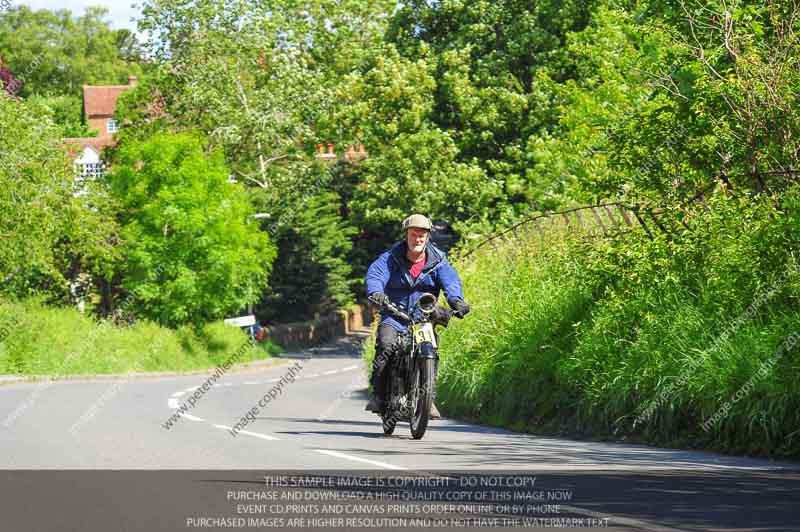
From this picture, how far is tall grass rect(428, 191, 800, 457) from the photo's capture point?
479 inches

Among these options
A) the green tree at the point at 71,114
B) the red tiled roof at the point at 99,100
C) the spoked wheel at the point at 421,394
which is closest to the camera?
the spoked wheel at the point at 421,394

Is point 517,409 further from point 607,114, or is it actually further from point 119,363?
point 119,363

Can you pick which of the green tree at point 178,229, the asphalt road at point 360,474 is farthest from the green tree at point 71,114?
the asphalt road at point 360,474

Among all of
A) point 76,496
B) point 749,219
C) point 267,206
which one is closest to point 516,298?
point 749,219

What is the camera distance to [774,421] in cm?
1129

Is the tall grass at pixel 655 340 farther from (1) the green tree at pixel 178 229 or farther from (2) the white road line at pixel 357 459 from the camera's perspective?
(1) the green tree at pixel 178 229

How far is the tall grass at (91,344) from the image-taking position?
39.5 metres

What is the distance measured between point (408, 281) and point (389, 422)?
1.54 m

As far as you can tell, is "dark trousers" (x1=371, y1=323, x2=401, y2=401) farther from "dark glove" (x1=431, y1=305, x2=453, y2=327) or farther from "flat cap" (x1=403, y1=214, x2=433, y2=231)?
"flat cap" (x1=403, y1=214, x2=433, y2=231)

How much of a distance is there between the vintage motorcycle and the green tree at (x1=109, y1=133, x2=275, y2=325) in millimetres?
36138

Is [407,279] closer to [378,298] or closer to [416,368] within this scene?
[378,298]

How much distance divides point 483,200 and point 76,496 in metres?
42.9

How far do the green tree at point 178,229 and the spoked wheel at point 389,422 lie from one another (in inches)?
1396

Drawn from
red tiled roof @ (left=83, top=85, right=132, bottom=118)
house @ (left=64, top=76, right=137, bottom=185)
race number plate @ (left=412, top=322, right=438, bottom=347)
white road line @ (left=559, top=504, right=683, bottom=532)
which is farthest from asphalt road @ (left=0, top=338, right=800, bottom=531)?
red tiled roof @ (left=83, top=85, right=132, bottom=118)
